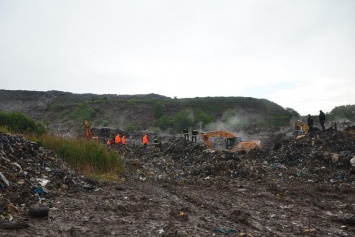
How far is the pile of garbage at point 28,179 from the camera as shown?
480 cm

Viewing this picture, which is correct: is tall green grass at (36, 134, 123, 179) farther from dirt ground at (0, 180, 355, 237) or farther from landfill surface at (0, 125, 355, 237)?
dirt ground at (0, 180, 355, 237)

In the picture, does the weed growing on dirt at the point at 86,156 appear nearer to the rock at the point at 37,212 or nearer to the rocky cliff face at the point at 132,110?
the rock at the point at 37,212

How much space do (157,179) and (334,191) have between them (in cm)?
465

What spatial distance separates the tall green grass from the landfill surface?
0.48 m

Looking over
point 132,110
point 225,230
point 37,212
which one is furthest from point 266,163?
point 132,110

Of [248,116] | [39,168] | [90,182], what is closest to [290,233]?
[90,182]

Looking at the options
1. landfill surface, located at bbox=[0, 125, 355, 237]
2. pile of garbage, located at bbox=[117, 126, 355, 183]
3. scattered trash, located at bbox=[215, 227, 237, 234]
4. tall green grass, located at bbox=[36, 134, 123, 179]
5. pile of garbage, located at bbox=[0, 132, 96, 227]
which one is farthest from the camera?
pile of garbage, located at bbox=[117, 126, 355, 183]

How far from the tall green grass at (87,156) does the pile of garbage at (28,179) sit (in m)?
0.79

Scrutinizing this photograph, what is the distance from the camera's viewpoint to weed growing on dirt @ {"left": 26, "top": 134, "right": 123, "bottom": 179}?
9062mm

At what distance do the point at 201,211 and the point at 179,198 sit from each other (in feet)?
4.12

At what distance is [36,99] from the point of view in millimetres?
56562

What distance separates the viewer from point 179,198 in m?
6.63

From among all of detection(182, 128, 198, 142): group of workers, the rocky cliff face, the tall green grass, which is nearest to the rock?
the tall green grass

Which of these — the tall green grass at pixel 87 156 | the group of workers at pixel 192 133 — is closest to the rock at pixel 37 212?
the tall green grass at pixel 87 156
